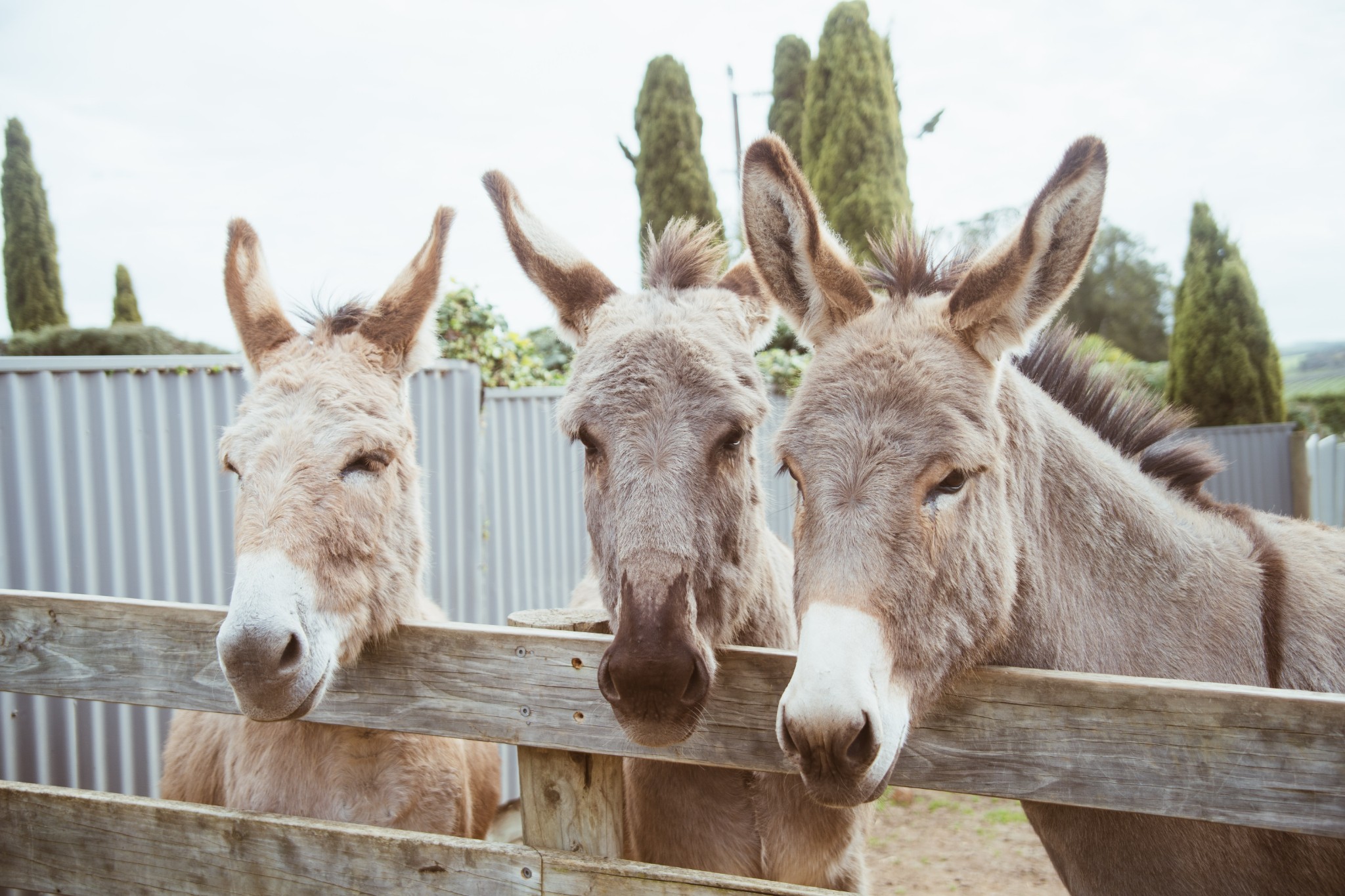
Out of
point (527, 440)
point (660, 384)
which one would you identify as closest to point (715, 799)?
point (660, 384)

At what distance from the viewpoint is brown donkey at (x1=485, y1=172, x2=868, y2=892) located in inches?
72.2

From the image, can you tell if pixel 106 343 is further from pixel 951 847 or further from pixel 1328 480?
pixel 1328 480

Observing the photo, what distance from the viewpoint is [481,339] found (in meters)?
7.12

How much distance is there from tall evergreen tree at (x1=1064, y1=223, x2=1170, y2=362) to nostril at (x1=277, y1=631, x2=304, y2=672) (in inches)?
1159

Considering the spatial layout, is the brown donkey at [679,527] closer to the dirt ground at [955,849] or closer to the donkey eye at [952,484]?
the donkey eye at [952,484]

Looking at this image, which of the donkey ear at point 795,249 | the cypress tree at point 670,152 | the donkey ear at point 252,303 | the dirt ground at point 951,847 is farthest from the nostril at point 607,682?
the cypress tree at point 670,152

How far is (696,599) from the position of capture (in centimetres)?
201

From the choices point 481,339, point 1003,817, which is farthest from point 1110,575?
point 481,339

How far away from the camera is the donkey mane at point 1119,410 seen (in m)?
2.27

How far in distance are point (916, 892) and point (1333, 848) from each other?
3138mm

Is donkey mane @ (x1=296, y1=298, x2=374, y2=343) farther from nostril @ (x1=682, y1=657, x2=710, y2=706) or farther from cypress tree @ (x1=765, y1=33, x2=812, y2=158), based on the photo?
cypress tree @ (x1=765, y1=33, x2=812, y2=158)

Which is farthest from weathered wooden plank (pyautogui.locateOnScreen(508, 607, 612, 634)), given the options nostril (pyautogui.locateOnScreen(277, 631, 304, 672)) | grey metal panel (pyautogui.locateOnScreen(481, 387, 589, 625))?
grey metal panel (pyautogui.locateOnScreen(481, 387, 589, 625))

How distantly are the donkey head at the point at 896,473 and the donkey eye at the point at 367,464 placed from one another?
139cm

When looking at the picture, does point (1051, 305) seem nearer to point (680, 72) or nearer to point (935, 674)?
point (935, 674)
